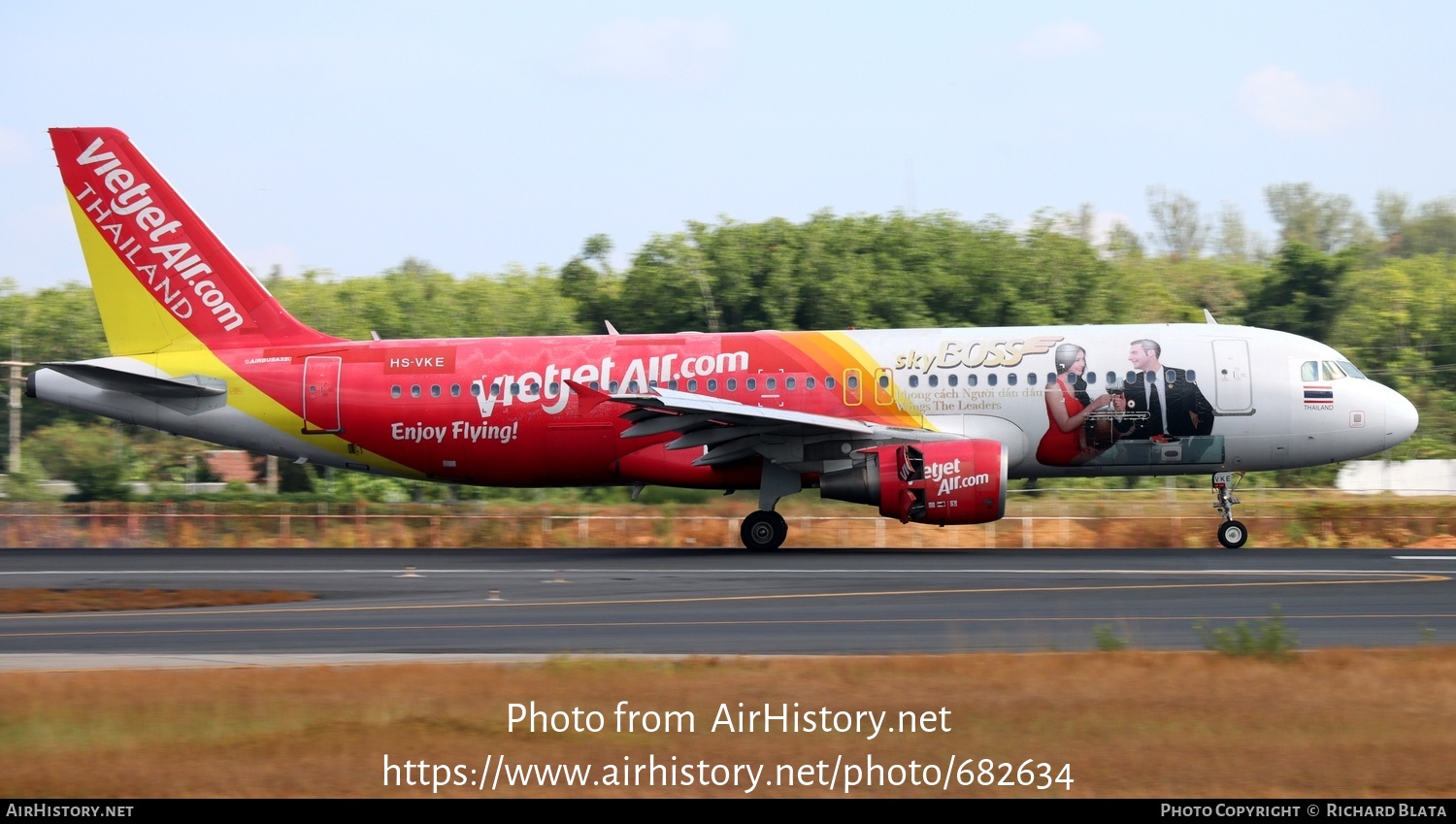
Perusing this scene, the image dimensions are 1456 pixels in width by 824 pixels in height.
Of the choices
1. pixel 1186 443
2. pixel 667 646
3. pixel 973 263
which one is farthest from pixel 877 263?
pixel 667 646

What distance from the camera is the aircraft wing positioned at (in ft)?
82.8

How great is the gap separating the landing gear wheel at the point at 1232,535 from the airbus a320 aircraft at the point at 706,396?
45 millimetres

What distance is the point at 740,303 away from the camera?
155 ft

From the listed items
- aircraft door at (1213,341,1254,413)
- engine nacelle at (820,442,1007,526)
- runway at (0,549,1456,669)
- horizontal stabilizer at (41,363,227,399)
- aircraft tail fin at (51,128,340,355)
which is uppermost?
aircraft tail fin at (51,128,340,355)

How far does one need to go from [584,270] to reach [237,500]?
21.6 metres

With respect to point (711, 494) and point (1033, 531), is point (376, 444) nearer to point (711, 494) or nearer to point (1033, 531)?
point (711, 494)

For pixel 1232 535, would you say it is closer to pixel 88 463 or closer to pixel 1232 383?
pixel 1232 383

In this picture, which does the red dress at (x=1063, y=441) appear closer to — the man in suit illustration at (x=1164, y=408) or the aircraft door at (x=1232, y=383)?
the man in suit illustration at (x=1164, y=408)

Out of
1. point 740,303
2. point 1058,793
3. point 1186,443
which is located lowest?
point 1058,793

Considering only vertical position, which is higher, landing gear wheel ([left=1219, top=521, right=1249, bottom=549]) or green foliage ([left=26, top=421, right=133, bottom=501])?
green foliage ([left=26, top=421, right=133, bottom=501])

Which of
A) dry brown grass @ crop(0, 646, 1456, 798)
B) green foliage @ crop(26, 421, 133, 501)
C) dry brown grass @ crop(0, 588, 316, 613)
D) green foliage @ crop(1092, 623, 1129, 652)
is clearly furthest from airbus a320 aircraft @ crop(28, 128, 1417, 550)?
dry brown grass @ crop(0, 646, 1456, 798)

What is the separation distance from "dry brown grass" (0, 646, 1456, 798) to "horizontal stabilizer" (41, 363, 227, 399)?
1479cm

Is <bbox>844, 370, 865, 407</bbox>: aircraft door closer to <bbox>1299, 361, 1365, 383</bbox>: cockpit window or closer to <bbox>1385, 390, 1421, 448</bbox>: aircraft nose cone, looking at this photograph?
<bbox>1299, 361, 1365, 383</bbox>: cockpit window
